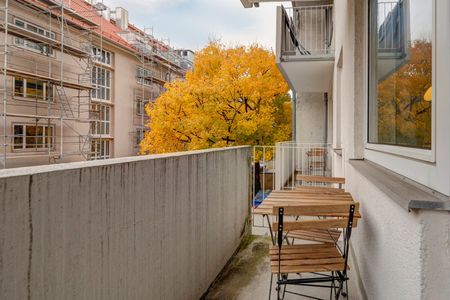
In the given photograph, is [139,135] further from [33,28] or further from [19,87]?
[33,28]

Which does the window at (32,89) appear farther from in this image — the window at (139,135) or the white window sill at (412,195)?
the white window sill at (412,195)

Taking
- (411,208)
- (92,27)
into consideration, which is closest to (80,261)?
(411,208)

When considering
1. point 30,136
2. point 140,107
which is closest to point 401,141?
point 30,136

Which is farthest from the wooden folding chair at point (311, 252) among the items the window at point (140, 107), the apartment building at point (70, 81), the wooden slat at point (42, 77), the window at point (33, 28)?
the window at point (140, 107)

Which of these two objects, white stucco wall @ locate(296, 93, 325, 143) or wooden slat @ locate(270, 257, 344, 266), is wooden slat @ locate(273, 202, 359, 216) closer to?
wooden slat @ locate(270, 257, 344, 266)

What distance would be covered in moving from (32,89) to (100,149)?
6.88 metres

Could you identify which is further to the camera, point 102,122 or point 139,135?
point 139,135

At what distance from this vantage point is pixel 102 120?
23.9 metres

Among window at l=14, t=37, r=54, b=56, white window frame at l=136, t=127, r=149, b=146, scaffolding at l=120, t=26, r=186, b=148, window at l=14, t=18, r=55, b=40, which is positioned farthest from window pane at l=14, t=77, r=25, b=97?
white window frame at l=136, t=127, r=149, b=146

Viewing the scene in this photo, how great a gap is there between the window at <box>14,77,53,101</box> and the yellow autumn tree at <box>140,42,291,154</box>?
6.43 meters

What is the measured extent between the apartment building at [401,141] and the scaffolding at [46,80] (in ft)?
51.7

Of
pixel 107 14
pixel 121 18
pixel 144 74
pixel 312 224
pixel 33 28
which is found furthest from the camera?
pixel 144 74

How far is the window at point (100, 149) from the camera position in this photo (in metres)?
22.7

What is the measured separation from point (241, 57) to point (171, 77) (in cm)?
1822
